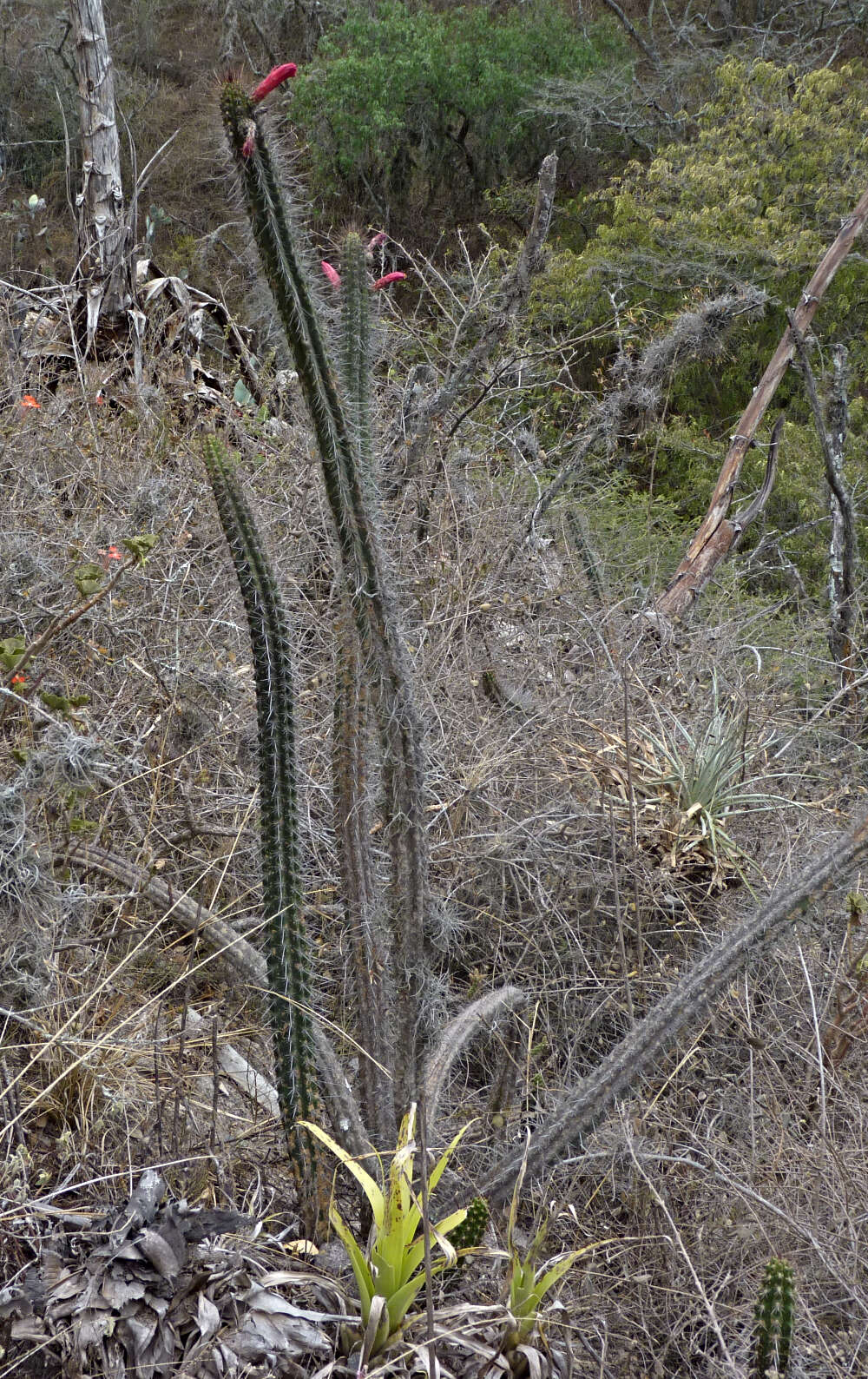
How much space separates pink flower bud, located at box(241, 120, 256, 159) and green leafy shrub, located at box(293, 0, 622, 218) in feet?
42.1

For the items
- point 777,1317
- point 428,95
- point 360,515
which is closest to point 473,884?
point 360,515

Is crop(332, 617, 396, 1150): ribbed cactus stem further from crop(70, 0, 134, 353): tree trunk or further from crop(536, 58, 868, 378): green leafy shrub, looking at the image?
crop(536, 58, 868, 378): green leafy shrub

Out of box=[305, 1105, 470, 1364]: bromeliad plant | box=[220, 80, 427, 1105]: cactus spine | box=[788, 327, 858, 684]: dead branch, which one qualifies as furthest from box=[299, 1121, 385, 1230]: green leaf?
box=[788, 327, 858, 684]: dead branch

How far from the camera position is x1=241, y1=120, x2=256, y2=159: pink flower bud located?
1.93 metres

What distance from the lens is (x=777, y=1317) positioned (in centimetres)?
172

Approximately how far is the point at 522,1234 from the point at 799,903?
102 centimetres

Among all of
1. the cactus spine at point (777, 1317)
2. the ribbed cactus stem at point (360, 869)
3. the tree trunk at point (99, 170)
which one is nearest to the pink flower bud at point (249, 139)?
the ribbed cactus stem at point (360, 869)

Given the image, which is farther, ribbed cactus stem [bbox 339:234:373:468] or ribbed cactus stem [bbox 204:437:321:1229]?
ribbed cactus stem [bbox 339:234:373:468]

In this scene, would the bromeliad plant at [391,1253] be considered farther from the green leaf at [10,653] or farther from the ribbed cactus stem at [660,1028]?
the green leaf at [10,653]

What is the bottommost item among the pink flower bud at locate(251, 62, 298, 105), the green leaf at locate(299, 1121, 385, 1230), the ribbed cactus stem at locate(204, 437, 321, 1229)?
the green leaf at locate(299, 1121, 385, 1230)

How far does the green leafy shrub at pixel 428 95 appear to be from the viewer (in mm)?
13500

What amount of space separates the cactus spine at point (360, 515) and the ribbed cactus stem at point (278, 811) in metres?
0.19

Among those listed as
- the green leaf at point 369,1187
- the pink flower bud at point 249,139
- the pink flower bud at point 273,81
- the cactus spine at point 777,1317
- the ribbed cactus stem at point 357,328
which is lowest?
the cactus spine at point 777,1317

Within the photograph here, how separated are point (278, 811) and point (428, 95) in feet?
47.1
